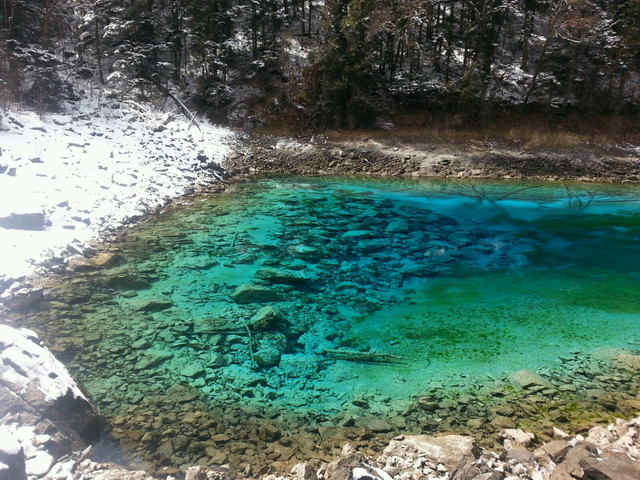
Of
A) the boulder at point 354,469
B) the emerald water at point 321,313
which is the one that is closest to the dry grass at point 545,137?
the emerald water at point 321,313

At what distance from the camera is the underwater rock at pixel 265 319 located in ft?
20.1

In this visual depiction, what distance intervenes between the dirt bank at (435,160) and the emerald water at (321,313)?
6.00m

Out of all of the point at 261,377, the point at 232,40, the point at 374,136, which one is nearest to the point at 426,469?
the point at 261,377

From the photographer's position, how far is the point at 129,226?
971 cm

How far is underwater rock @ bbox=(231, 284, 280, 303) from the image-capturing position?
6.96m

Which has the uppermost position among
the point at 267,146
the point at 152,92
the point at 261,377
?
the point at 152,92

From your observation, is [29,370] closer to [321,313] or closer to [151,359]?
[151,359]

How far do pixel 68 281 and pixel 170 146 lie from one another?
9.14 metres

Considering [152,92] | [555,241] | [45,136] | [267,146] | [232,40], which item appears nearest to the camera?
[555,241]

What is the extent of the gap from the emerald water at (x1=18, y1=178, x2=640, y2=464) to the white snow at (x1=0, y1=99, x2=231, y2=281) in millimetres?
929

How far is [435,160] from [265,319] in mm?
14452

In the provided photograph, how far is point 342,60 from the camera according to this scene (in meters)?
21.1

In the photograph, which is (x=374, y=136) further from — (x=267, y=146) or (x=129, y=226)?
(x=129, y=226)

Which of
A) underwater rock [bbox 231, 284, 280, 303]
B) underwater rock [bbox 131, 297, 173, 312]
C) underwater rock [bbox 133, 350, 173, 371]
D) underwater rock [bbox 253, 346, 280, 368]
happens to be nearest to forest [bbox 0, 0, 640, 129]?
underwater rock [bbox 131, 297, 173, 312]
